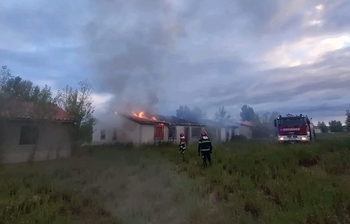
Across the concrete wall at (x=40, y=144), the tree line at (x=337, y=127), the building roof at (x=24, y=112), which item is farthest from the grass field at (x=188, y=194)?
the tree line at (x=337, y=127)

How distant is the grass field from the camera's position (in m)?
5.31

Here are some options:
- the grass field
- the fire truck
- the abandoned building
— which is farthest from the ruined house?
the grass field

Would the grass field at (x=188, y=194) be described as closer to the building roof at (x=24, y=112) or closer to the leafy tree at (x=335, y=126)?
the building roof at (x=24, y=112)

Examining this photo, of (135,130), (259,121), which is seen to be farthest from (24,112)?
(259,121)

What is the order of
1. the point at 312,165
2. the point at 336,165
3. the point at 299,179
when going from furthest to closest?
1. the point at 312,165
2. the point at 336,165
3. the point at 299,179

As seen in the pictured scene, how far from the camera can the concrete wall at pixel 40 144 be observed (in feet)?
41.3

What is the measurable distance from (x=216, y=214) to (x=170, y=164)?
600 centimetres

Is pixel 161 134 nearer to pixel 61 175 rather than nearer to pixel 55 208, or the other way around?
pixel 61 175

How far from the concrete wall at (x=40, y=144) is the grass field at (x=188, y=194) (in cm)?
267

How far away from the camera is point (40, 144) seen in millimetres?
13922

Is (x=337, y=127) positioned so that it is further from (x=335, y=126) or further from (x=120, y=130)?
(x=120, y=130)

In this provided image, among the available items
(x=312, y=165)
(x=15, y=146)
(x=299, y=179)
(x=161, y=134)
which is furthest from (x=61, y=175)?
(x=161, y=134)

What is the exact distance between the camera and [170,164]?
11.4 metres

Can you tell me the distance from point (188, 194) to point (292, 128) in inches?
550
